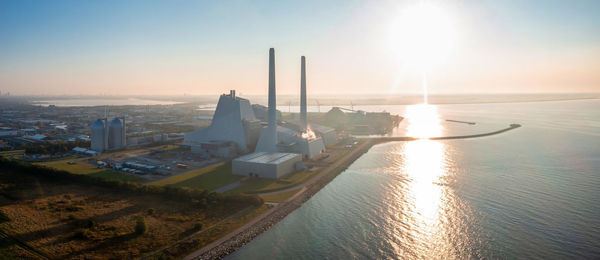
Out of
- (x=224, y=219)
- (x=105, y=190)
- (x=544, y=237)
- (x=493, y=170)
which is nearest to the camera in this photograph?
(x=544, y=237)

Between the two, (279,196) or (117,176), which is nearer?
(279,196)

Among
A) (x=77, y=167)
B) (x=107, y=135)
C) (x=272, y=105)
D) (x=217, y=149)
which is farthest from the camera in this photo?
(x=107, y=135)

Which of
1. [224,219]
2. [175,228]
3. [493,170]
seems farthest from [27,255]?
[493,170]

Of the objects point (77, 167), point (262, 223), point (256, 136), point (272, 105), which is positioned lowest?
point (262, 223)

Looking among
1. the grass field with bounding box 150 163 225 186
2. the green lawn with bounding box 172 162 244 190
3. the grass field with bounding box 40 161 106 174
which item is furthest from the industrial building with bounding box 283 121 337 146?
the grass field with bounding box 40 161 106 174

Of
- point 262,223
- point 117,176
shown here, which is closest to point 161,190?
point 117,176

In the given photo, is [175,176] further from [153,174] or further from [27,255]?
[27,255]

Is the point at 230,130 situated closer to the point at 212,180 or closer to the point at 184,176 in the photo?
the point at 184,176
